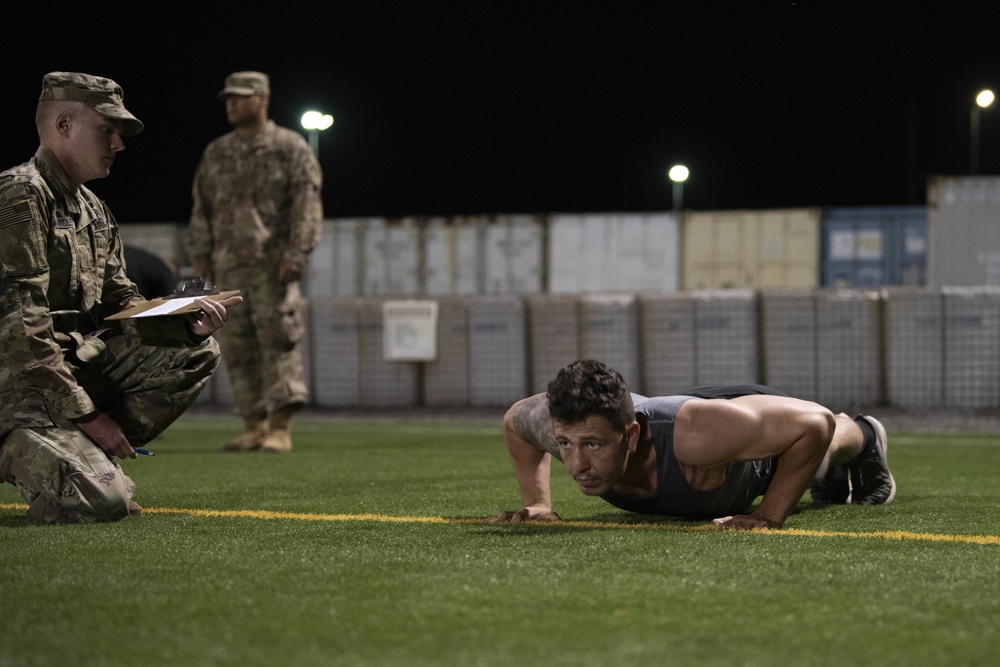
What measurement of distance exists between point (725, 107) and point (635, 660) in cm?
4351

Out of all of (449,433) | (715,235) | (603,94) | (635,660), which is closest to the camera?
(635,660)

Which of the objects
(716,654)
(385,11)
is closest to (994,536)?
(716,654)

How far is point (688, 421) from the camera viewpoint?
4.93m

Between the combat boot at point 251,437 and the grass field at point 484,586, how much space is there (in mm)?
3920

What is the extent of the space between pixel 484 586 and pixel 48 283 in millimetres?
2769

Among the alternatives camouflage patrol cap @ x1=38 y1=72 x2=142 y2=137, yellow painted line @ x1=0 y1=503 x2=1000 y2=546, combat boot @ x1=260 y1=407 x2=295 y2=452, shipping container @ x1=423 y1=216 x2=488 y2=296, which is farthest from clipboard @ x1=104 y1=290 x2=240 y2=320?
shipping container @ x1=423 y1=216 x2=488 y2=296

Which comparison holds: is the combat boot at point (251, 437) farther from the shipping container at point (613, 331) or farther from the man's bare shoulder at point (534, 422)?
the shipping container at point (613, 331)

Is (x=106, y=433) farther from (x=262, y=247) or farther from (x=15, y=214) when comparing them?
(x=262, y=247)

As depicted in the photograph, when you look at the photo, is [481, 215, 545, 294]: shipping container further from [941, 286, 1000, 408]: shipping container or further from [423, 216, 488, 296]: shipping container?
[941, 286, 1000, 408]: shipping container

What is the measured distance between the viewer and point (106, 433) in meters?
5.48

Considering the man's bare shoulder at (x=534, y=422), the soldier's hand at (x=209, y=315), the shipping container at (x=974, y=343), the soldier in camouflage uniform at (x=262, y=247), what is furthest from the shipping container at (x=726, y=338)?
the man's bare shoulder at (x=534, y=422)

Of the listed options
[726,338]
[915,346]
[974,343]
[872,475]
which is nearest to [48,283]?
[872,475]

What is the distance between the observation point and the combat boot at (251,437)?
1054 centimetres

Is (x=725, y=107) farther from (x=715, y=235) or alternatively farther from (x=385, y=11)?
(x=715, y=235)
